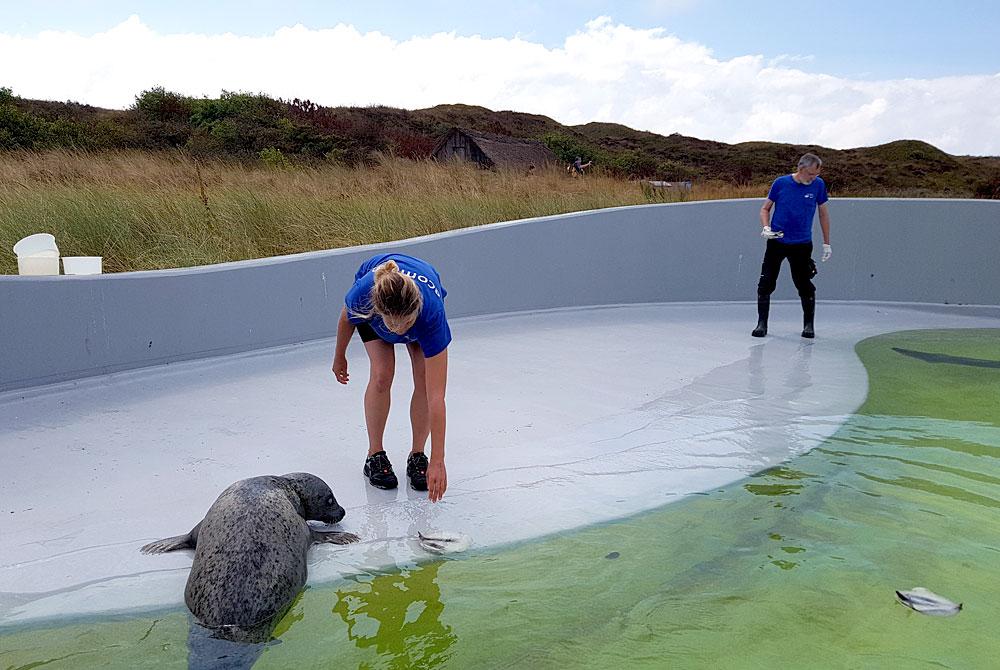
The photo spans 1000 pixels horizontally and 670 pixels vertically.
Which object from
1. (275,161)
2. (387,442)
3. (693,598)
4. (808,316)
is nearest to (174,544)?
→ (387,442)

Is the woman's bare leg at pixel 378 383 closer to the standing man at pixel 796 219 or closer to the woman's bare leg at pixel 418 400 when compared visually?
the woman's bare leg at pixel 418 400

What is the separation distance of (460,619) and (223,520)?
0.91 m

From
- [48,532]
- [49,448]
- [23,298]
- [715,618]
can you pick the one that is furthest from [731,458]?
[23,298]

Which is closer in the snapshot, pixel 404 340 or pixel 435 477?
pixel 435 477

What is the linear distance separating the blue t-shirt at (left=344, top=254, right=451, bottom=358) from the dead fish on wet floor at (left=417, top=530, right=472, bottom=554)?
2.50 ft

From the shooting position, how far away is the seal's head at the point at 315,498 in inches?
134

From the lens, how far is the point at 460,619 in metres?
2.83

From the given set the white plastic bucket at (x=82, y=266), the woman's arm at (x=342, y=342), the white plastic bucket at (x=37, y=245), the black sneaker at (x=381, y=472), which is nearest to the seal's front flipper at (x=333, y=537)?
the black sneaker at (x=381, y=472)

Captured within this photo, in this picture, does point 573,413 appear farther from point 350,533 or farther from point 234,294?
point 234,294

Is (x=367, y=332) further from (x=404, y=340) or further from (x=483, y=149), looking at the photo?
(x=483, y=149)

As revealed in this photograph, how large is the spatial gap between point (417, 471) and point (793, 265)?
4.87 metres

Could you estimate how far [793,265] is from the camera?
748 cm

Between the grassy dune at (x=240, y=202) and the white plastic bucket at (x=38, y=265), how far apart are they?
838 mm

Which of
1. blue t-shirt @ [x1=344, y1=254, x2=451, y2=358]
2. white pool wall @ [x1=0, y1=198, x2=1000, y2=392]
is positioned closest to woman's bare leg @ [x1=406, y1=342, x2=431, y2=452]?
blue t-shirt @ [x1=344, y1=254, x2=451, y2=358]
